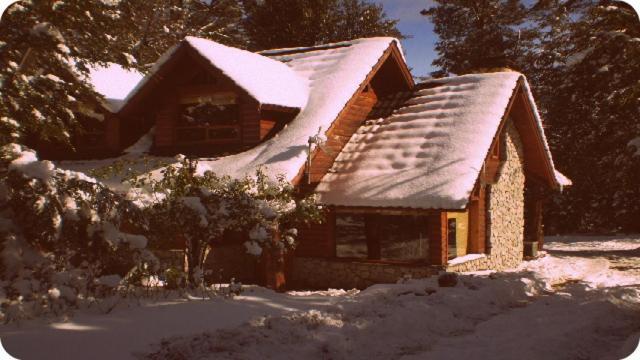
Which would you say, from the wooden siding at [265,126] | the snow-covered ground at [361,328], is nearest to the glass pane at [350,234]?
the wooden siding at [265,126]

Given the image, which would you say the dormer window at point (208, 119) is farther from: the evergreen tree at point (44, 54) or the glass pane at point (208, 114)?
the evergreen tree at point (44, 54)

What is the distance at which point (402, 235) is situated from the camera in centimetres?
2947

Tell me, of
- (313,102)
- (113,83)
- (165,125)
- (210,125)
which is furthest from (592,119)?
(113,83)

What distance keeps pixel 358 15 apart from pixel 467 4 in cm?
721

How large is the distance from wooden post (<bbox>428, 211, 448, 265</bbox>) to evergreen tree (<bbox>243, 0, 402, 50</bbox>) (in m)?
8.84

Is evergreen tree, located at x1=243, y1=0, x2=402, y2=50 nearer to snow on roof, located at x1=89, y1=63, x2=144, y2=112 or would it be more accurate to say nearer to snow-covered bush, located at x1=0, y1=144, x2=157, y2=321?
snow on roof, located at x1=89, y1=63, x2=144, y2=112

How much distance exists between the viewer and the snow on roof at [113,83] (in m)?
17.0

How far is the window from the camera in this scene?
26.0 meters

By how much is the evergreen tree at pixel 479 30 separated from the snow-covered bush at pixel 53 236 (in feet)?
22.5

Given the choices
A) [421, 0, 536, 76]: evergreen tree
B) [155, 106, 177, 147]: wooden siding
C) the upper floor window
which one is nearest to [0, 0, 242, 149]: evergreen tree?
[155, 106, 177, 147]: wooden siding

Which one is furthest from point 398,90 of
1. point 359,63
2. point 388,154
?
point 388,154

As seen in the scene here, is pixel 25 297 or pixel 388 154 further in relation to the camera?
pixel 388 154

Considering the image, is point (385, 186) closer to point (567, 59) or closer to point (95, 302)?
point (95, 302)

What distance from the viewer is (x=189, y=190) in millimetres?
10164
